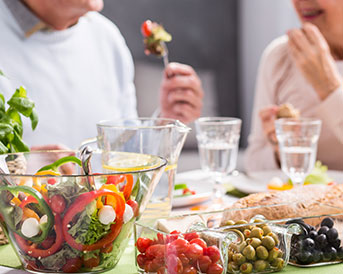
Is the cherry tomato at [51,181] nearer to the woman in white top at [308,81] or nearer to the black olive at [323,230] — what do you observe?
the black olive at [323,230]

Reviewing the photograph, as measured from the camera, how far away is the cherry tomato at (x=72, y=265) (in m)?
0.71

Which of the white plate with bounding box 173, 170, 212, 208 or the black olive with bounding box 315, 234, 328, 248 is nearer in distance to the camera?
the black olive with bounding box 315, 234, 328, 248

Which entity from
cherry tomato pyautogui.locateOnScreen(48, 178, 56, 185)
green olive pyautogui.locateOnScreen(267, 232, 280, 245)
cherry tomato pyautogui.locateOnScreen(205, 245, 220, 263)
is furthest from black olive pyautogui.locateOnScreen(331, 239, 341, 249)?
cherry tomato pyautogui.locateOnScreen(48, 178, 56, 185)

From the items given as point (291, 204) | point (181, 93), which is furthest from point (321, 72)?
point (291, 204)

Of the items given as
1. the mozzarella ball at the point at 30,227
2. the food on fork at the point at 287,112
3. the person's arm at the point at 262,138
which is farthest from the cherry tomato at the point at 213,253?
the person's arm at the point at 262,138

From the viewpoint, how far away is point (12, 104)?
→ 2.87ft

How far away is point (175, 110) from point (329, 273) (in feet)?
3.02

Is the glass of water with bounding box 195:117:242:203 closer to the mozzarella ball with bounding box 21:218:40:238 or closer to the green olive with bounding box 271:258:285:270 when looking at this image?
the green olive with bounding box 271:258:285:270

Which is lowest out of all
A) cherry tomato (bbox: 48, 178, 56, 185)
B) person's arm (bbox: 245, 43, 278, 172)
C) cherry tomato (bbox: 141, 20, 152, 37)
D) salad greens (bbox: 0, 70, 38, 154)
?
person's arm (bbox: 245, 43, 278, 172)

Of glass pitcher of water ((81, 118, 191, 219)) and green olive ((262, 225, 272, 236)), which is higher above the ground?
glass pitcher of water ((81, 118, 191, 219))

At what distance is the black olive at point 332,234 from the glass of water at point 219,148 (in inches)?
16.0

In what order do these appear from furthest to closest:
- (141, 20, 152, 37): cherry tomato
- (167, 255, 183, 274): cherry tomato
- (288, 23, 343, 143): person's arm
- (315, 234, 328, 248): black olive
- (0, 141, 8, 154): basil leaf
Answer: (288, 23, 343, 143): person's arm
(141, 20, 152, 37): cherry tomato
(0, 141, 8, 154): basil leaf
(315, 234, 328, 248): black olive
(167, 255, 183, 274): cherry tomato

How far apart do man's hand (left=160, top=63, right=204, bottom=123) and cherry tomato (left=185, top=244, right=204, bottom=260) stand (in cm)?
88

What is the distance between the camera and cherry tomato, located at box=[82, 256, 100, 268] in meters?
0.72
